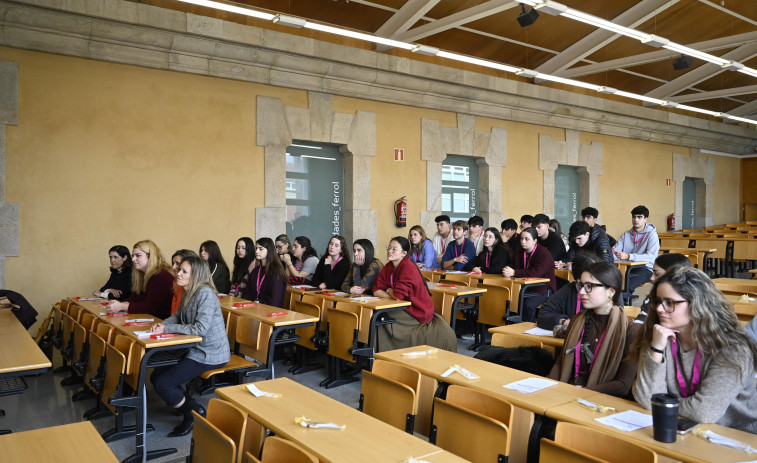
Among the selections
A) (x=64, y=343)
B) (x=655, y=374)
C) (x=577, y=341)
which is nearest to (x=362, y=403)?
(x=577, y=341)

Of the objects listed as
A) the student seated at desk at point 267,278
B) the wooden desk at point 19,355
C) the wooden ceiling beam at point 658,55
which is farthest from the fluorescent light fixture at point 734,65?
the wooden desk at point 19,355

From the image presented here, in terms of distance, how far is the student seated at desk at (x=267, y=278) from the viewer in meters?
5.86

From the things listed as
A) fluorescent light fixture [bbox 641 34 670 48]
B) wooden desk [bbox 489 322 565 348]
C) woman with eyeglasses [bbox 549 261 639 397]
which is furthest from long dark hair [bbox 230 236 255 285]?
fluorescent light fixture [bbox 641 34 670 48]

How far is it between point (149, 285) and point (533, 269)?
415cm

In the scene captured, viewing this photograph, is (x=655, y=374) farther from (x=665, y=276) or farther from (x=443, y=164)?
(x=443, y=164)

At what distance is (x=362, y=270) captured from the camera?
620cm

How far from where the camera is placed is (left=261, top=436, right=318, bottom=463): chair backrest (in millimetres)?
1854

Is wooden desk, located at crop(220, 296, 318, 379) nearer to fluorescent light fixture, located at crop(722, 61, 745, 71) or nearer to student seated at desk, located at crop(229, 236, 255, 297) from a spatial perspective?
student seated at desk, located at crop(229, 236, 255, 297)

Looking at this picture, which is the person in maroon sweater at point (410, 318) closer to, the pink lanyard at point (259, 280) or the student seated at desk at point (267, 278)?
the student seated at desk at point (267, 278)

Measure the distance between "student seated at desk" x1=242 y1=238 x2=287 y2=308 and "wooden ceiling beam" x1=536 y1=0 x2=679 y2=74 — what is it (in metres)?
7.44

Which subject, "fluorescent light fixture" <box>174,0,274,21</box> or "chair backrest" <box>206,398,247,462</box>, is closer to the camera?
"chair backrest" <box>206,398,247,462</box>

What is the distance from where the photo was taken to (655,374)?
228 cm

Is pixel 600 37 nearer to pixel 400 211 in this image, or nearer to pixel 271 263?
pixel 400 211

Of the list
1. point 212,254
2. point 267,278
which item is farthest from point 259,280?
point 212,254
